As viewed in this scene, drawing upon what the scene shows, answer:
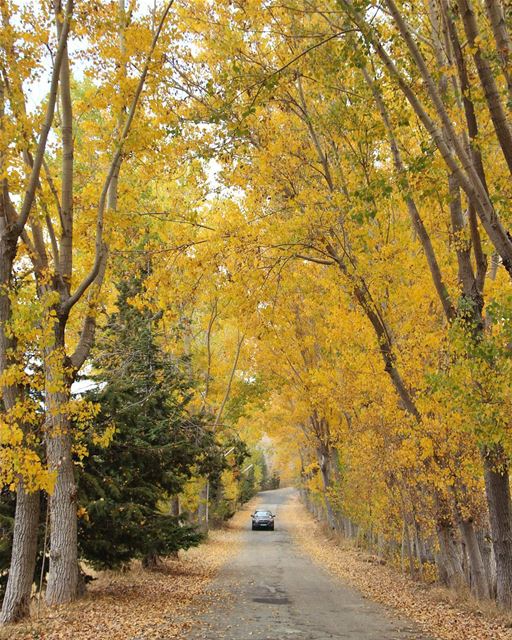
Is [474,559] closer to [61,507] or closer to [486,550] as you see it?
[486,550]

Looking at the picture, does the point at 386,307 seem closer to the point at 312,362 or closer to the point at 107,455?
the point at 107,455

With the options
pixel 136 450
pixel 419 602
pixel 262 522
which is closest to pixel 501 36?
pixel 136 450

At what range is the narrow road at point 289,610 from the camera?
792 cm

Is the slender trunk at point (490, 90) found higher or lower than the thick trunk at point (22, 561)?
higher

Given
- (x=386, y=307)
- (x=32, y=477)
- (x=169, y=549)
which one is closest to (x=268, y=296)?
(x=386, y=307)

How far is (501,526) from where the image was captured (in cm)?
914

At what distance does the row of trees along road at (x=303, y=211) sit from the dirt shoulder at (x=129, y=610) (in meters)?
0.77

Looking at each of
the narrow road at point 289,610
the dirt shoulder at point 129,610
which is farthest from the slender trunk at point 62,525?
the narrow road at point 289,610

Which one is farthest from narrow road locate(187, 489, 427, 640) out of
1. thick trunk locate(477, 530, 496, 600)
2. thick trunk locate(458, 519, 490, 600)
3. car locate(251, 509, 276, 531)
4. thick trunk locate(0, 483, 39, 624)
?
car locate(251, 509, 276, 531)

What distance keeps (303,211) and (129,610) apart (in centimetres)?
736

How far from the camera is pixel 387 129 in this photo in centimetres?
831

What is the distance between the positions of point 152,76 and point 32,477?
6.09 metres

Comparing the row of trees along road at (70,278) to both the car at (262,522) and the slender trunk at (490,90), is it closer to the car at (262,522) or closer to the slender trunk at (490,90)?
the slender trunk at (490,90)

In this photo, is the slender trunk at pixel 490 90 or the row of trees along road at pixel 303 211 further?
the row of trees along road at pixel 303 211
